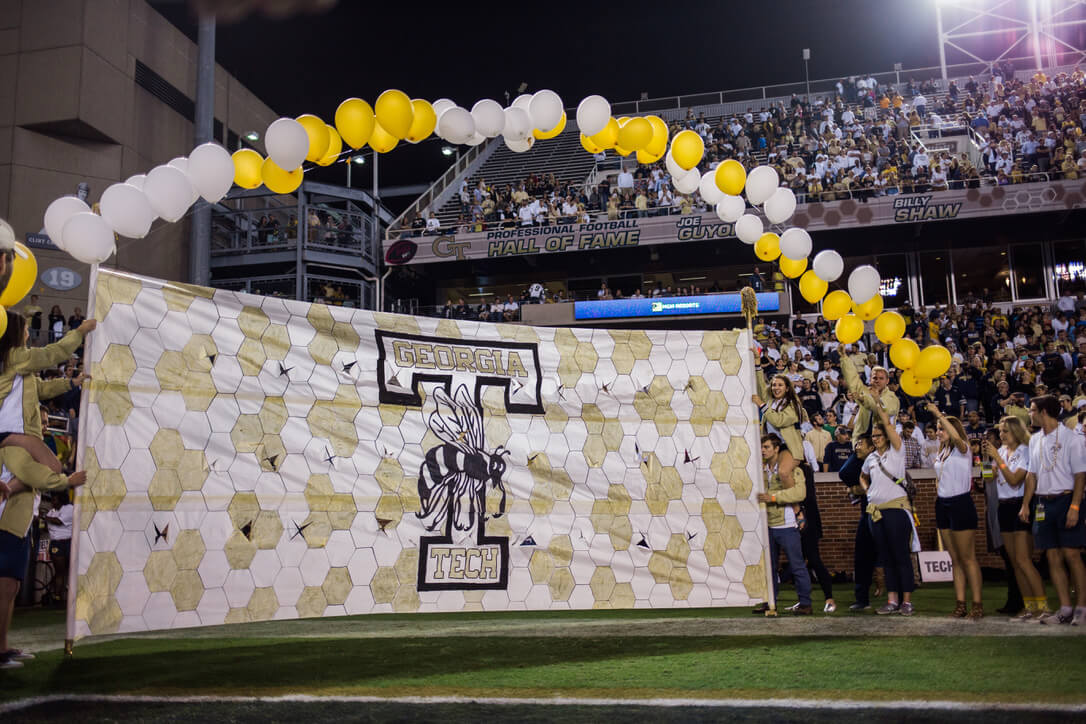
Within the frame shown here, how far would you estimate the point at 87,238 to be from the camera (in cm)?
629

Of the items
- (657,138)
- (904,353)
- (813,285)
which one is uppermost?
(657,138)

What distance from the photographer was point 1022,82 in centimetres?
3033

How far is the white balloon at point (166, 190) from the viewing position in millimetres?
6695

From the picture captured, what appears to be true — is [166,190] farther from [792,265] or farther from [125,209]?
[792,265]

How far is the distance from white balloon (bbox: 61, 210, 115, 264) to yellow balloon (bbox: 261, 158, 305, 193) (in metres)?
1.57

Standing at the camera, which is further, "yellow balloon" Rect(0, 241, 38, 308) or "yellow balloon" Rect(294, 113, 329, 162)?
"yellow balloon" Rect(294, 113, 329, 162)

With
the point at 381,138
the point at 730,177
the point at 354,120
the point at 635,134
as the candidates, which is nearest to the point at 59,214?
the point at 354,120

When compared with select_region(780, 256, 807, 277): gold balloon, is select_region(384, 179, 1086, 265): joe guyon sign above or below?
above

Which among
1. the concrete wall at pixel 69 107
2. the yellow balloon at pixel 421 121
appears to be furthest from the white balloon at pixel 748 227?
the concrete wall at pixel 69 107

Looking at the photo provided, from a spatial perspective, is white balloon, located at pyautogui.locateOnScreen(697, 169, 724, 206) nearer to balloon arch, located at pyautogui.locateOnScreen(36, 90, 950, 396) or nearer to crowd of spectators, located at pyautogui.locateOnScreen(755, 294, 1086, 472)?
balloon arch, located at pyautogui.locateOnScreen(36, 90, 950, 396)

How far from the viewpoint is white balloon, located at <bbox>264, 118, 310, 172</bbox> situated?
23.4 feet

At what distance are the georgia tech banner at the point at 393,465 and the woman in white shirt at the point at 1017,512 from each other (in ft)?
7.52

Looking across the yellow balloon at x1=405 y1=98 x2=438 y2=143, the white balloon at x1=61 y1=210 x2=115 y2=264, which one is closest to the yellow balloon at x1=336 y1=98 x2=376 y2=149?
the yellow balloon at x1=405 y1=98 x2=438 y2=143

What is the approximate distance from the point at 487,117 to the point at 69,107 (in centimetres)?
2029
